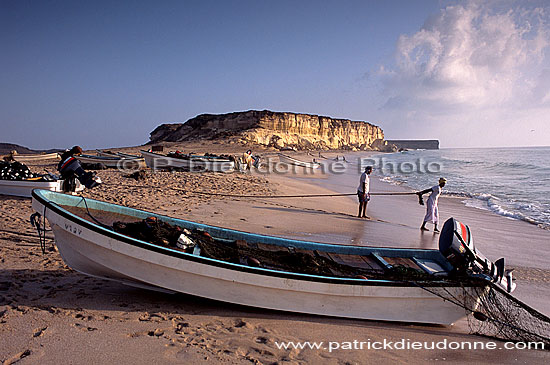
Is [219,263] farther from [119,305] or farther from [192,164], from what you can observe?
[192,164]

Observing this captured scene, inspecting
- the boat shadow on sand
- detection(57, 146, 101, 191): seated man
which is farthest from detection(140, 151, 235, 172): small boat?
the boat shadow on sand

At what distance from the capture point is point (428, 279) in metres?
4.47

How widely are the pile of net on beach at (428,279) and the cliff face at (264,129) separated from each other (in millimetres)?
57132

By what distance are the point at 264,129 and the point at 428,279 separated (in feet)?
236

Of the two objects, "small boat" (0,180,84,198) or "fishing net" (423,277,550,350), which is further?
"small boat" (0,180,84,198)

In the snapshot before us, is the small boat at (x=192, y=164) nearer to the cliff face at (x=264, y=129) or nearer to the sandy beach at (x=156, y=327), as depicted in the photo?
the sandy beach at (x=156, y=327)

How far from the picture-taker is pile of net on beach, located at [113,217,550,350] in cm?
424

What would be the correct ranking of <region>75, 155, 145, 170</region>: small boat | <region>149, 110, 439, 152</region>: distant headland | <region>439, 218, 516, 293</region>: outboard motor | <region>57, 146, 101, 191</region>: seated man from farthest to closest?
<region>149, 110, 439, 152</region>: distant headland < <region>75, 155, 145, 170</region>: small boat < <region>57, 146, 101, 191</region>: seated man < <region>439, 218, 516, 293</region>: outboard motor

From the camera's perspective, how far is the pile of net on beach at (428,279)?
13.9 ft

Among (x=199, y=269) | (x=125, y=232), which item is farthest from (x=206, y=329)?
(x=125, y=232)

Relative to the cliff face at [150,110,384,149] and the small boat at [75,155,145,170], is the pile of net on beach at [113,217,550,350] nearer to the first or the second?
the small boat at [75,155,145,170]

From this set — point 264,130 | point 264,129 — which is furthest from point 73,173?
point 264,129

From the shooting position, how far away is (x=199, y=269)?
13.2 feet

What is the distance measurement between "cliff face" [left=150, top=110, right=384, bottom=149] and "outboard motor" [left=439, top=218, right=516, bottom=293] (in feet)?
187
